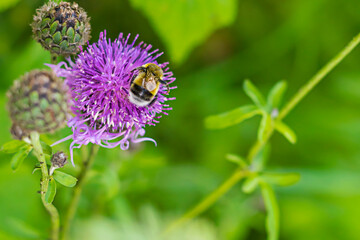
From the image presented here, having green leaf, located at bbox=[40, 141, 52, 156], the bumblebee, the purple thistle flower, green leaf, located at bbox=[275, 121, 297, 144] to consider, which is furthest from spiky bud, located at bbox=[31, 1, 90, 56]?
green leaf, located at bbox=[275, 121, 297, 144]

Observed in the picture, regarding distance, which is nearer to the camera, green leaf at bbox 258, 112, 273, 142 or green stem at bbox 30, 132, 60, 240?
green stem at bbox 30, 132, 60, 240

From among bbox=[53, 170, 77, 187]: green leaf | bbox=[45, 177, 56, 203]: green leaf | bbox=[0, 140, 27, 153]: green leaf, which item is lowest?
bbox=[45, 177, 56, 203]: green leaf

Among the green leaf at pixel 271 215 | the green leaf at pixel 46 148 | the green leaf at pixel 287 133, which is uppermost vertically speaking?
the green leaf at pixel 287 133

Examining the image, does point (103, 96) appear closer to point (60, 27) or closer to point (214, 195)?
point (60, 27)

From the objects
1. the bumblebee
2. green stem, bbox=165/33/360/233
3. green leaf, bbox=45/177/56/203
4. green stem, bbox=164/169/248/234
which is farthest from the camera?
green stem, bbox=164/169/248/234

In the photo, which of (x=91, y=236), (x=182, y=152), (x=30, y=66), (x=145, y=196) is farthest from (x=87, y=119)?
(x=182, y=152)

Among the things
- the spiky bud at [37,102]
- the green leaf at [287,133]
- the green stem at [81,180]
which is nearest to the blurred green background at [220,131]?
the green stem at [81,180]

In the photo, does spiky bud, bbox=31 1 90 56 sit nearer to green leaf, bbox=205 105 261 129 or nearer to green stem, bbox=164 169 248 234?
green leaf, bbox=205 105 261 129

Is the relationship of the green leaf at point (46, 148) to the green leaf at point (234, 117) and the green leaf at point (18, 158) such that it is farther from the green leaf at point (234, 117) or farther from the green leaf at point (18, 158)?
the green leaf at point (234, 117)
